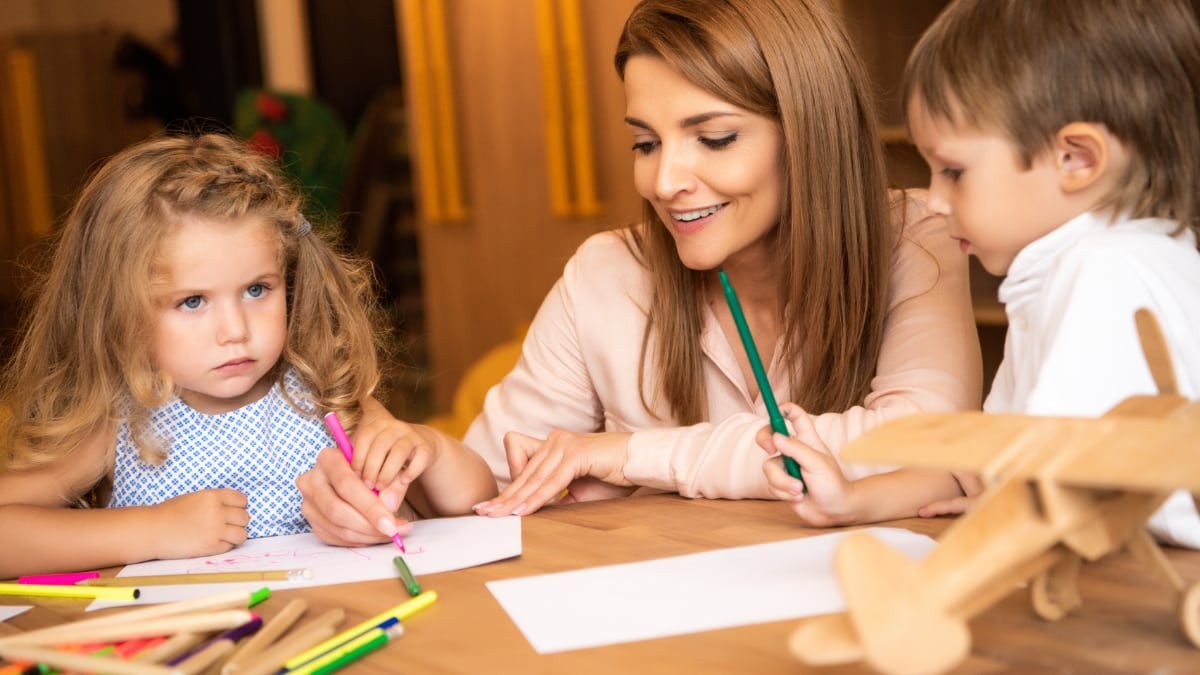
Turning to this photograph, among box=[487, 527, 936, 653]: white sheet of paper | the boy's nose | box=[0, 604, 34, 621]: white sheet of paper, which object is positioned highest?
the boy's nose

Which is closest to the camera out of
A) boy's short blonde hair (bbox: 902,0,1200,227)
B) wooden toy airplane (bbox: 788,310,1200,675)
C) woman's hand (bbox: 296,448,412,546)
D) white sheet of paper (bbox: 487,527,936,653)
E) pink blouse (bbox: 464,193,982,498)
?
wooden toy airplane (bbox: 788,310,1200,675)

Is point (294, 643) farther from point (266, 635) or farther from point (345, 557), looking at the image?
point (345, 557)

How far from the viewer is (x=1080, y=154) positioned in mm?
953

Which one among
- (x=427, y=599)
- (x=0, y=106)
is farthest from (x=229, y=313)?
(x=0, y=106)

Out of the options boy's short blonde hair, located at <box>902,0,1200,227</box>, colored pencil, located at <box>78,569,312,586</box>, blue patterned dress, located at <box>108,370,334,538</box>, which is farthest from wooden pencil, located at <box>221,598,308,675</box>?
boy's short blonde hair, located at <box>902,0,1200,227</box>

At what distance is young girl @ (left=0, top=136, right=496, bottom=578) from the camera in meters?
1.34

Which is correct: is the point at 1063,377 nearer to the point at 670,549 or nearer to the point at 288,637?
the point at 670,549

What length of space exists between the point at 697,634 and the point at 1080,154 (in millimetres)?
469

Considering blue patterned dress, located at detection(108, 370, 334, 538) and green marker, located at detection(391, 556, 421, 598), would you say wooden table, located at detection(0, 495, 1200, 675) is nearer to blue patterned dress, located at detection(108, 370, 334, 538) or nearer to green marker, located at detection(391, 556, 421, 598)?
green marker, located at detection(391, 556, 421, 598)

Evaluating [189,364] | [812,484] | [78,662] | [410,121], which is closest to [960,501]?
[812,484]

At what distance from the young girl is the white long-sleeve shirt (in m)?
0.61

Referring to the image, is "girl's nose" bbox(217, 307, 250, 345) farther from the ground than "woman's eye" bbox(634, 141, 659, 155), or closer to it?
closer to it

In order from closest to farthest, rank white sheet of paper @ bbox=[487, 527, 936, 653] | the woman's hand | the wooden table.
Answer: the wooden table → white sheet of paper @ bbox=[487, 527, 936, 653] → the woman's hand

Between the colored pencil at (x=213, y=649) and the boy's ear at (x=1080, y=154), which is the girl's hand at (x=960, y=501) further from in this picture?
the colored pencil at (x=213, y=649)
